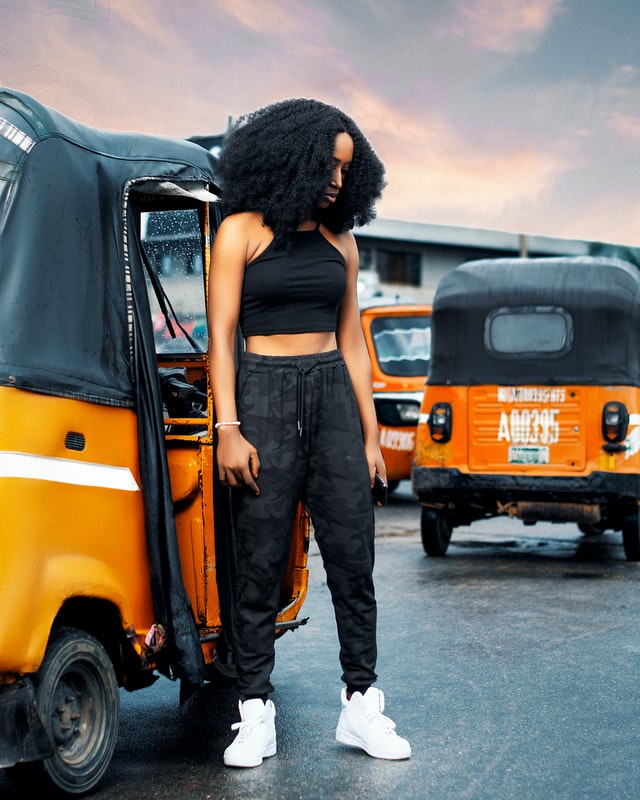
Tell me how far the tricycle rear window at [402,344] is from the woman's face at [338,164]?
364 inches

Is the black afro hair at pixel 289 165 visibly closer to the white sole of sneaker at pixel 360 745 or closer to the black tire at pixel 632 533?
the white sole of sneaker at pixel 360 745

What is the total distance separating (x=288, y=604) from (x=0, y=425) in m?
1.83

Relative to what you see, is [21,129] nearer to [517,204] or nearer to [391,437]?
[517,204]

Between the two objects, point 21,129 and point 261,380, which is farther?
point 261,380

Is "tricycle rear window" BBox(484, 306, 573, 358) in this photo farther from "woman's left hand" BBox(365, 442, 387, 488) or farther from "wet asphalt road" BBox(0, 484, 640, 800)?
"woman's left hand" BBox(365, 442, 387, 488)

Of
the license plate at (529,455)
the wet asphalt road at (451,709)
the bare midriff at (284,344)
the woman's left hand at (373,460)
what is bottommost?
the wet asphalt road at (451,709)

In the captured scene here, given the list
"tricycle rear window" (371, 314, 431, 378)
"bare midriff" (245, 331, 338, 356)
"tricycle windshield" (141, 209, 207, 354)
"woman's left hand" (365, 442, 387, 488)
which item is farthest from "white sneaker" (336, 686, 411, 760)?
"tricycle rear window" (371, 314, 431, 378)

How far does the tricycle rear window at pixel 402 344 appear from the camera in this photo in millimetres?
13328

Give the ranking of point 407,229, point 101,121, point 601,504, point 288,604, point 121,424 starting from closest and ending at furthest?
1. point 121,424
2. point 288,604
3. point 101,121
4. point 601,504
5. point 407,229

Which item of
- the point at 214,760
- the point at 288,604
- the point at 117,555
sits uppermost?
the point at 117,555

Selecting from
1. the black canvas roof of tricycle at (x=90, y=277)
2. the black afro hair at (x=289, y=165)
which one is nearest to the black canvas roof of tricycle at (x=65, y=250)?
the black canvas roof of tricycle at (x=90, y=277)

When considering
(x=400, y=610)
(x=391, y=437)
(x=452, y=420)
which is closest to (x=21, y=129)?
(x=400, y=610)

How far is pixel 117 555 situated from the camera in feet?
12.1

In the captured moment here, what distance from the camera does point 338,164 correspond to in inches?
156
